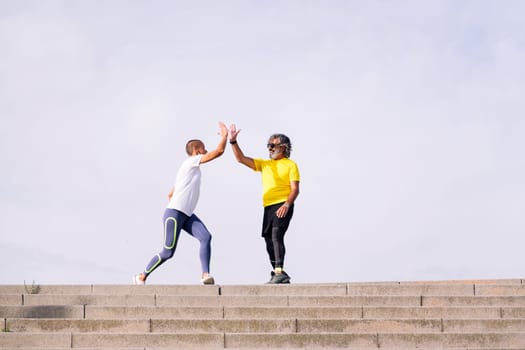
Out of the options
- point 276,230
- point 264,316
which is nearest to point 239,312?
point 264,316

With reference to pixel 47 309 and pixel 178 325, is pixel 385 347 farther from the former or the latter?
pixel 47 309

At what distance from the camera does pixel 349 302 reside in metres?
12.2

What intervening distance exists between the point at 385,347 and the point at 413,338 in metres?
0.33

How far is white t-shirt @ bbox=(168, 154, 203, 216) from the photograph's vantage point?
13.8 m

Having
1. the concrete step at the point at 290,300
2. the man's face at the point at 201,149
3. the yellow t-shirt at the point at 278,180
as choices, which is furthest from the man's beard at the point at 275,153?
the concrete step at the point at 290,300

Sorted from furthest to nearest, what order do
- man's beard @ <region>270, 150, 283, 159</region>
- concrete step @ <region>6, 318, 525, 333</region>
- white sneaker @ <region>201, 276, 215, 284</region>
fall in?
man's beard @ <region>270, 150, 283, 159</region>, white sneaker @ <region>201, 276, 215, 284</region>, concrete step @ <region>6, 318, 525, 333</region>

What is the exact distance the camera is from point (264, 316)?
1173 cm

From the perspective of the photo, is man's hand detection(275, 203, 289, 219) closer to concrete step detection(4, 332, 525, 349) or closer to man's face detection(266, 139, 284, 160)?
man's face detection(266, 139, 284, 160)

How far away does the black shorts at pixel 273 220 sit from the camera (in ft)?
44.9

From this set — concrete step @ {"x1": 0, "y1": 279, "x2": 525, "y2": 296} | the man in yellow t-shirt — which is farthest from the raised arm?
concrete step @ {"x1": 0, "y1": 279, "x2": 525, "y2": 296}

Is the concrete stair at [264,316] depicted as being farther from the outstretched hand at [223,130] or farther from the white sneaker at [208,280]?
the outstretched hand at [223,130]

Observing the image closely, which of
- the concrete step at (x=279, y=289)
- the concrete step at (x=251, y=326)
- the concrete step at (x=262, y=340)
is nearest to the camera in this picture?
the concrete step at (x=262, y=340)

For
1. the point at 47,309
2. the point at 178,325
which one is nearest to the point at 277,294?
the point at 178,325

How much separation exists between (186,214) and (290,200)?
1.44 metres
